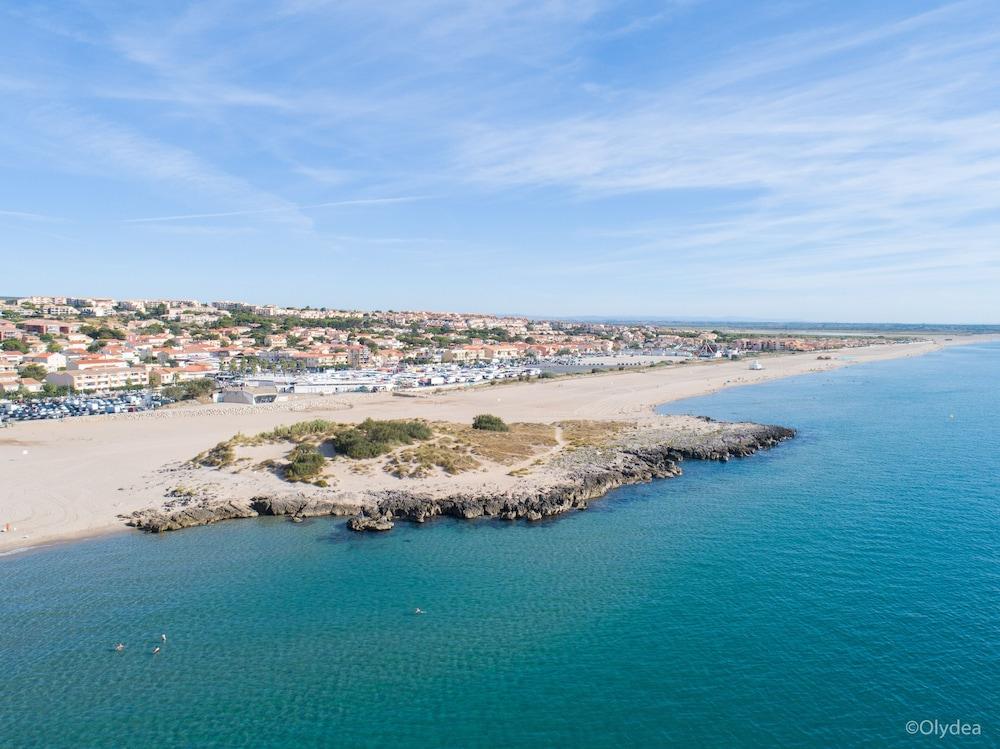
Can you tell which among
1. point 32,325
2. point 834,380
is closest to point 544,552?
point 834,380

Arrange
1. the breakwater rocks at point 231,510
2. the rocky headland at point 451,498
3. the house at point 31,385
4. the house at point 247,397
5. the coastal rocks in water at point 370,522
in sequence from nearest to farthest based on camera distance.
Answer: the coastal rocks in water at point 370,522, the breakwater rocks at point 231,510, the rocky headland at point 451,498, the house at point 247,397, the house at point 31,385

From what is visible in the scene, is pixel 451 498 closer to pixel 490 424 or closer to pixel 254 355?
pixel 490 424

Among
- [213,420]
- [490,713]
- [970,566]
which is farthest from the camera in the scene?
[213,420]

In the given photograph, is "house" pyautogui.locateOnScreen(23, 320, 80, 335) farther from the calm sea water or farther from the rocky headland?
the calm sea water

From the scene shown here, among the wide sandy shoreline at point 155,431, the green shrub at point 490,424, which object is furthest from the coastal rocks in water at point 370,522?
the green shrub at point 490,424

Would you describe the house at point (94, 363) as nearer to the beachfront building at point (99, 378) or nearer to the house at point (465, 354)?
the beachfront building at point (99, 378)

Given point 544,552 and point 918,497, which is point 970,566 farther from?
point 544,552

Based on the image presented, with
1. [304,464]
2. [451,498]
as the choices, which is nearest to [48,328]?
[304,464]
